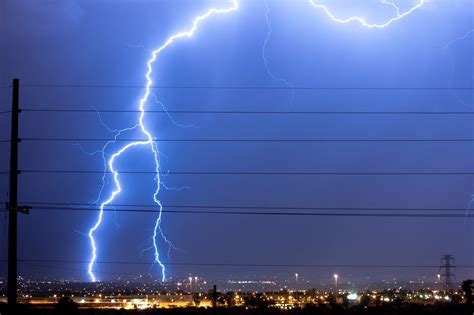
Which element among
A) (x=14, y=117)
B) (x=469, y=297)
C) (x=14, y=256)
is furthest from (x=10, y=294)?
(x=469, y=297)

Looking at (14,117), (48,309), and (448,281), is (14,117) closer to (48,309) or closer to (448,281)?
(48,309)

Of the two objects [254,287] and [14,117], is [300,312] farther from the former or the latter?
[254,287]

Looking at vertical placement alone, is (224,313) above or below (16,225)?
below

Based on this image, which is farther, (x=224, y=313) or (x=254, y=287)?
(x=254, y=287)

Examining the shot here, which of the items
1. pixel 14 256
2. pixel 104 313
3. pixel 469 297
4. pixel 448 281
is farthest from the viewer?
pixel 448 281

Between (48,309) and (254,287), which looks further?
(254,287)

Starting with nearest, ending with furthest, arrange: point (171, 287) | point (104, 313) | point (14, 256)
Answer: point (14, 256)
point (104, 313)
point (171, 287)

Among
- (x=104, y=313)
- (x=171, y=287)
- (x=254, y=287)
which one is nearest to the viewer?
(x=104, y=313)

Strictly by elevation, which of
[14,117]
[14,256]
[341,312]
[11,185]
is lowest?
[341,312]

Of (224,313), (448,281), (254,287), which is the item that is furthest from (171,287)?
(224,313)
